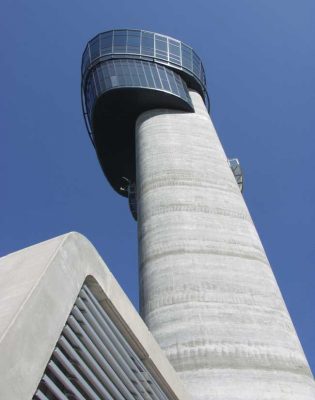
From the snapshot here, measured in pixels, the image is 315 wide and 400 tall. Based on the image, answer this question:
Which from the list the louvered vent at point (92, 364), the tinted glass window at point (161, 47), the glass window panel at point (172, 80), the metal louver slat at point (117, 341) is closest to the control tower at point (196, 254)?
the glass window panel at point (172, 80)

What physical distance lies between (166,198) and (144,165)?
2.71 meters

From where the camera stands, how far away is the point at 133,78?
22469 millimetres

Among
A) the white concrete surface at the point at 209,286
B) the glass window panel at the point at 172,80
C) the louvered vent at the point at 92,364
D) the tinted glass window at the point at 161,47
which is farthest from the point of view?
the tinted glass window at the point at 161,47

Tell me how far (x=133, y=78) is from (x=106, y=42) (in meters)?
3.98

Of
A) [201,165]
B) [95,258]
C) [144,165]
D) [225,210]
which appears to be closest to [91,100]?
[144,165]

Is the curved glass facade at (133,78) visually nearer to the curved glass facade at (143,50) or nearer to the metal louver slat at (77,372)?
the curved glass facade at (143,50)

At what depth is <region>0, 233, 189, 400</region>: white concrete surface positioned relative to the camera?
3406 mm

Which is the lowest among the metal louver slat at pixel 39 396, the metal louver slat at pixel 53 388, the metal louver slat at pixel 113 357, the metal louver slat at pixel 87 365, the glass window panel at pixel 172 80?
the metal louver slat at pixel 39 396

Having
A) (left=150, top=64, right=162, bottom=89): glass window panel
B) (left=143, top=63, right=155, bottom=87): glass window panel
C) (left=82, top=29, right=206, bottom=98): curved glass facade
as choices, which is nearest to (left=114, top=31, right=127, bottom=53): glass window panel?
(left=82, top=29, right=206, bottom=98): curved glass facade

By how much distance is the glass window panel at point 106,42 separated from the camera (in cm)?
2467

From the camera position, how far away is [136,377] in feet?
17.2

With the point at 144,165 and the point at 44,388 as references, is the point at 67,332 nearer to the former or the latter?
the point at 44,388

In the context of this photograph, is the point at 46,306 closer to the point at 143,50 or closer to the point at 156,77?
the point at 156,77

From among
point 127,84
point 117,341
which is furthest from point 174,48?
point 117,341
